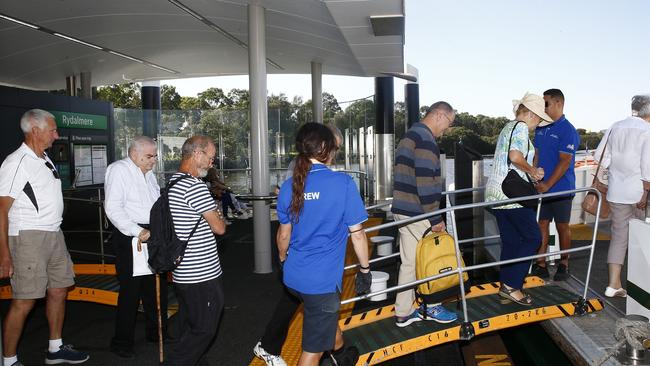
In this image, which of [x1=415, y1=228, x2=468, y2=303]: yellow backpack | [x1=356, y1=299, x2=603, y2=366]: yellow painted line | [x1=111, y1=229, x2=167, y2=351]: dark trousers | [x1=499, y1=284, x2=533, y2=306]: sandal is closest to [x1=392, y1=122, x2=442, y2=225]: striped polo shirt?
[x1=415, y1=228, x2=468, y2=303]: yellow backpack

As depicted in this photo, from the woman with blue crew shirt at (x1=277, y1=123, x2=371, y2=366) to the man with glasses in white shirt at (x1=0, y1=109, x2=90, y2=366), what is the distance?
1927 millimetres

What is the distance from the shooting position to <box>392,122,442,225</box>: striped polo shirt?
13.0ft

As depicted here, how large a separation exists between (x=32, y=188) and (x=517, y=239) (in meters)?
3.71

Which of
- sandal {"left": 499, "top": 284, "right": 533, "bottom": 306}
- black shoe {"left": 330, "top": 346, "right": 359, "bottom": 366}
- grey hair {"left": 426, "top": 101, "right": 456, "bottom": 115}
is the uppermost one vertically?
grey hair {"left": 426, "top": 101, "right": 456, "bottom": 115}

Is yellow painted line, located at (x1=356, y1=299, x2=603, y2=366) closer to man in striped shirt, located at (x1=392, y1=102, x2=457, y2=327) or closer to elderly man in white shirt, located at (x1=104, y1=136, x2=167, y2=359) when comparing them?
man in striped shirt, located at (x1=392, y1=102, x2=457, y2=327)

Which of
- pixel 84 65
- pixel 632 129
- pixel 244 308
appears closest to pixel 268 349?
pixel 244 308

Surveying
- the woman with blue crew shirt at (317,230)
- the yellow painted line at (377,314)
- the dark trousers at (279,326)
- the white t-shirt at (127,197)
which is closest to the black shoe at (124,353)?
the white t-shirt at (127,197)

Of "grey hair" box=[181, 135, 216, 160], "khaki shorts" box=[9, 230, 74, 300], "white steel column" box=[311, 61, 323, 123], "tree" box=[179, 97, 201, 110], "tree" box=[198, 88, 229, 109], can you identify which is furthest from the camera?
"tree" box=[198, 88, 229, 109]

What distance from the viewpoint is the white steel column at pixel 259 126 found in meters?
7.02

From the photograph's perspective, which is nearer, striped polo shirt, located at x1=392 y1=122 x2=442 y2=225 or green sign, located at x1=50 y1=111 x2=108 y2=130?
striped polo shirt, located at x1=392 y1=122 x2=442 y2=225

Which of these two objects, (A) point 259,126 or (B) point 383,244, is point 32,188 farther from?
(B) point 383,244

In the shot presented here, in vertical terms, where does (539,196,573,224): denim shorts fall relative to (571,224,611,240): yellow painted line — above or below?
above

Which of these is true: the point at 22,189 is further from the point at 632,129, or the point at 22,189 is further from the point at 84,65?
the point at 84,65

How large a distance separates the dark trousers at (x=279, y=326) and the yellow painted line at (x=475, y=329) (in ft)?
1.90
